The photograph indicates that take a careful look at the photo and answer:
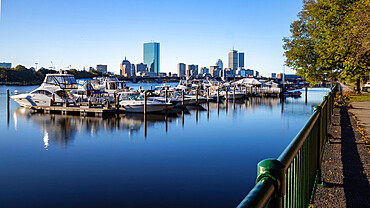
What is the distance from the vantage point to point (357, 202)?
19.7 feet

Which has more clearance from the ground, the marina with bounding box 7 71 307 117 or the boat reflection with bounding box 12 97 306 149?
the marina with bounding box 7 71 307 117

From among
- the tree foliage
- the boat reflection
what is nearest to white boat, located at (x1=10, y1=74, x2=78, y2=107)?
the boat reflection


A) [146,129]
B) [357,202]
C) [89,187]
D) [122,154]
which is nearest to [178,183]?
[89,187]

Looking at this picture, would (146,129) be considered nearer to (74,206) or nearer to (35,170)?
(35,170)

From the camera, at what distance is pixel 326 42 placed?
27.2m

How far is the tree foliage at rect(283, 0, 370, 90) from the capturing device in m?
22.0

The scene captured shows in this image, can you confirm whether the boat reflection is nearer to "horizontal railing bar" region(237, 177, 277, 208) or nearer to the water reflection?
the water reflection

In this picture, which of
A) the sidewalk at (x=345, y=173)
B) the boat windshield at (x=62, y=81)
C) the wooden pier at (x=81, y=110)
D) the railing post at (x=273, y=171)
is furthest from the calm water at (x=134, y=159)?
the boat windshield at (x=62, y=81)

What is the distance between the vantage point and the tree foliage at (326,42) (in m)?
22.0

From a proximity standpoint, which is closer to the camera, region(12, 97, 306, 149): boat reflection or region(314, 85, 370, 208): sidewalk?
region(314, 85, 370, 208): sidewalk

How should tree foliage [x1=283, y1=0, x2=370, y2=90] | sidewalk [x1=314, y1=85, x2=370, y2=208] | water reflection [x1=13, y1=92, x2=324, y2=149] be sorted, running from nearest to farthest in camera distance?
sidewalk [x1=314, y1=85, x2=370, y2=208]
tree foliage [x1=283, y1=0, x2=370, y2=90]
water reflection [x1=13, y1=92, x2=324, y2=149]

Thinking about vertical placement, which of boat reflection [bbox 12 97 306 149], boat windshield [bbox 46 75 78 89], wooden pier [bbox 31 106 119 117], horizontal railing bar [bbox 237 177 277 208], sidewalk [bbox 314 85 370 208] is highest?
boat windshield [bbox 46 75 78 89]

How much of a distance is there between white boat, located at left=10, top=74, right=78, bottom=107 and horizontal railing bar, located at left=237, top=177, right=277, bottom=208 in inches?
1885

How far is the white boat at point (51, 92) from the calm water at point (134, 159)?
8.44 metres
